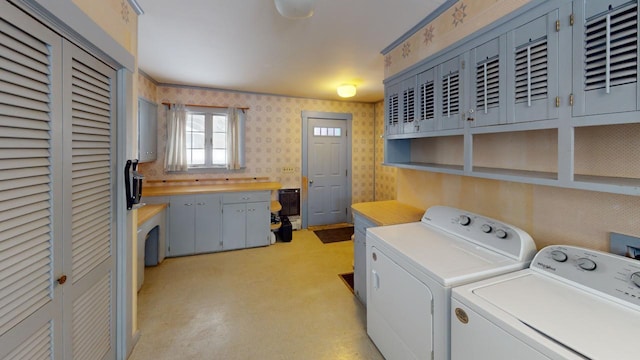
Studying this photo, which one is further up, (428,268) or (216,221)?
(428,268)

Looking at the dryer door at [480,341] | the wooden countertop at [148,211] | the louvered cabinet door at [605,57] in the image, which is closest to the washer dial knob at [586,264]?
the dryer door at [480,341]

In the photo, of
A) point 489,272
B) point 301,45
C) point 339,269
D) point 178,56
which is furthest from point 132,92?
point 339,269

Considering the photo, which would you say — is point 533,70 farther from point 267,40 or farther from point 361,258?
point 267,40

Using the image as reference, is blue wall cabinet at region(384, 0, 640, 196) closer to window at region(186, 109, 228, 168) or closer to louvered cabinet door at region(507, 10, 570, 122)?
louvered cabinet door at region(507, 10, 570, 122)

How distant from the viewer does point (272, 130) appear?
184 inches

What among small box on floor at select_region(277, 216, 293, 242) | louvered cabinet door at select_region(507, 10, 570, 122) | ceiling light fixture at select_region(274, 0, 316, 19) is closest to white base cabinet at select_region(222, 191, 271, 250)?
small box on floor at select_region(277, 216, 293, 242)

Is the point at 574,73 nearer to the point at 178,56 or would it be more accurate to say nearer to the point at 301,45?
the point at 301,45

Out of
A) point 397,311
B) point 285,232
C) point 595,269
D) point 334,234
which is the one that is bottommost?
point 334,234

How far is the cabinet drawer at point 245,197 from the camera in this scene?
3.78 meters

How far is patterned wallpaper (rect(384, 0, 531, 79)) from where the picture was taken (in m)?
1.59

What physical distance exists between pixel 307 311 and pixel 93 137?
2100mm

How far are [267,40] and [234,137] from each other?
210 cm

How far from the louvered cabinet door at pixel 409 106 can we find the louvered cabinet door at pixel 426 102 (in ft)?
0.16

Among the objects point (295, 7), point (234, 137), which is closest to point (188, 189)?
point (234, 137)
